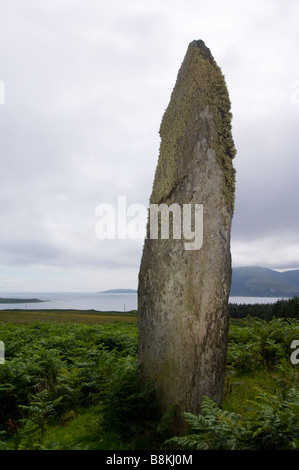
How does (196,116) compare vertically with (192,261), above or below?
above

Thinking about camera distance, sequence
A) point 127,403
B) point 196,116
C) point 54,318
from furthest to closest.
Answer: point 54,318, point 196,116, point 127,403

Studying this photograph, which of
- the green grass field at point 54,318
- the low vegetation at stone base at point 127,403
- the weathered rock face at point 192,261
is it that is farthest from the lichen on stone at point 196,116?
the green grass field at point 54,318

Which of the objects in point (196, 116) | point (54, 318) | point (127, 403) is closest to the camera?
point (127, 403)

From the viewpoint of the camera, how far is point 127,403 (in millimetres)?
5605

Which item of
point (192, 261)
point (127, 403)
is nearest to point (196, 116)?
point (192, 261)

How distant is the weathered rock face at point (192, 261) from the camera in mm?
5371

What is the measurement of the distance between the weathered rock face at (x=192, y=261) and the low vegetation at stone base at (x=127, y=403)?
1.49 ft

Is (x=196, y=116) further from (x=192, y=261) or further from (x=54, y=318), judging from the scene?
(x=54, y=318)

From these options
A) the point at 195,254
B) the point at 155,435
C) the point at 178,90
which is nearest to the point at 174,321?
the point at 195,254

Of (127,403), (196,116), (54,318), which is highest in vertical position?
(196,116)

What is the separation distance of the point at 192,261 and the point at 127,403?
2.65 m

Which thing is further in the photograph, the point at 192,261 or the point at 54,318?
the point at 54,318

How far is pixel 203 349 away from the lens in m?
5.31
